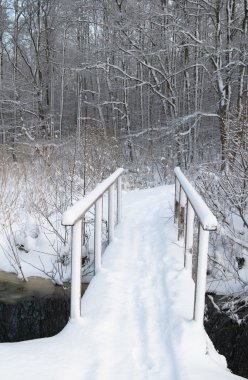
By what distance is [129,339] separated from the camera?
120 inches

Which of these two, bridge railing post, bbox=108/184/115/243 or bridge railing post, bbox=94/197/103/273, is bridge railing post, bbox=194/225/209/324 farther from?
bridge railing post, bbox=108/184/115/243

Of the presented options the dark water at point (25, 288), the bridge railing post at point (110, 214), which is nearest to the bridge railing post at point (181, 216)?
the bridge railing post at point (110, 214)

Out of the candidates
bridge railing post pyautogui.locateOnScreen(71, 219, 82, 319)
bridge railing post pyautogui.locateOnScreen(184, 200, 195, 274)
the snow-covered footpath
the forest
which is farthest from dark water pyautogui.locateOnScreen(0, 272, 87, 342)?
bridge railing post pyautogui.locateOnScreen(71, 219, 82, 319)

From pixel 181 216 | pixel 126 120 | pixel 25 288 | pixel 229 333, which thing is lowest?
pixel 229 333

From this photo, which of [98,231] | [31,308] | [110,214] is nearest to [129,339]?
[98,231]

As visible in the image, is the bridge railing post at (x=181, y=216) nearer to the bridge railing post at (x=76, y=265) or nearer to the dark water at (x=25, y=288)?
the dark water at (x=25, y=288)

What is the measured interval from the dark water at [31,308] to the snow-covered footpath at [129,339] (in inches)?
72.7

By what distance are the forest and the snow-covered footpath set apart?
2.43 metres

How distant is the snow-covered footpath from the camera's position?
2.60 meters

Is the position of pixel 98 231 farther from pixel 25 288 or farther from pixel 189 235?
pixel 25 288

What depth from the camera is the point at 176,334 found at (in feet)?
10.1

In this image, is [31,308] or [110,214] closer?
[110,214]

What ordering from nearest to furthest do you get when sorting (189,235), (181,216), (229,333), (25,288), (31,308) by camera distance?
(189,235), (181,216), (229,333), (31,308), (25,288)

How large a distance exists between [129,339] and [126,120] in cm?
1777
